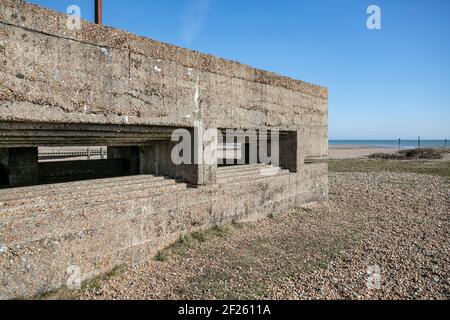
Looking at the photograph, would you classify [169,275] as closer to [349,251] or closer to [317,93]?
[349,251]

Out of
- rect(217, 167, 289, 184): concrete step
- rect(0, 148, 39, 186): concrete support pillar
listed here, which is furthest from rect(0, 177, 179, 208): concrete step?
rect(0, 148, 39, 186): concrete support pillar

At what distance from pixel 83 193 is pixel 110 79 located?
1.52 meters

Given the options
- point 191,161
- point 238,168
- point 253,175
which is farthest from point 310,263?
point 238,168

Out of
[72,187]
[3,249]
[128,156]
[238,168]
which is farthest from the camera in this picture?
[128,156]

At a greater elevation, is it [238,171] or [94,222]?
[238,171]

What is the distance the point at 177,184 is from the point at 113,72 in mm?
1980

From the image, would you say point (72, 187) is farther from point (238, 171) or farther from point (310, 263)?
point (310, 263)

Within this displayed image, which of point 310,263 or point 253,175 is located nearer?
point 310,263

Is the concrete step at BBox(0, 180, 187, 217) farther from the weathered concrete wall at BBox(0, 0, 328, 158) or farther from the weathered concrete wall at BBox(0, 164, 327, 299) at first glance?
the weathered concrete wall at BBox(0, 0, 328, 158)

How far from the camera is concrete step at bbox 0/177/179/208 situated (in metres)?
3.82

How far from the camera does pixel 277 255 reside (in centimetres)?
494

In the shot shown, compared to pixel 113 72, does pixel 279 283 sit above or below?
below

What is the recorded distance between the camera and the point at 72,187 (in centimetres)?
448
